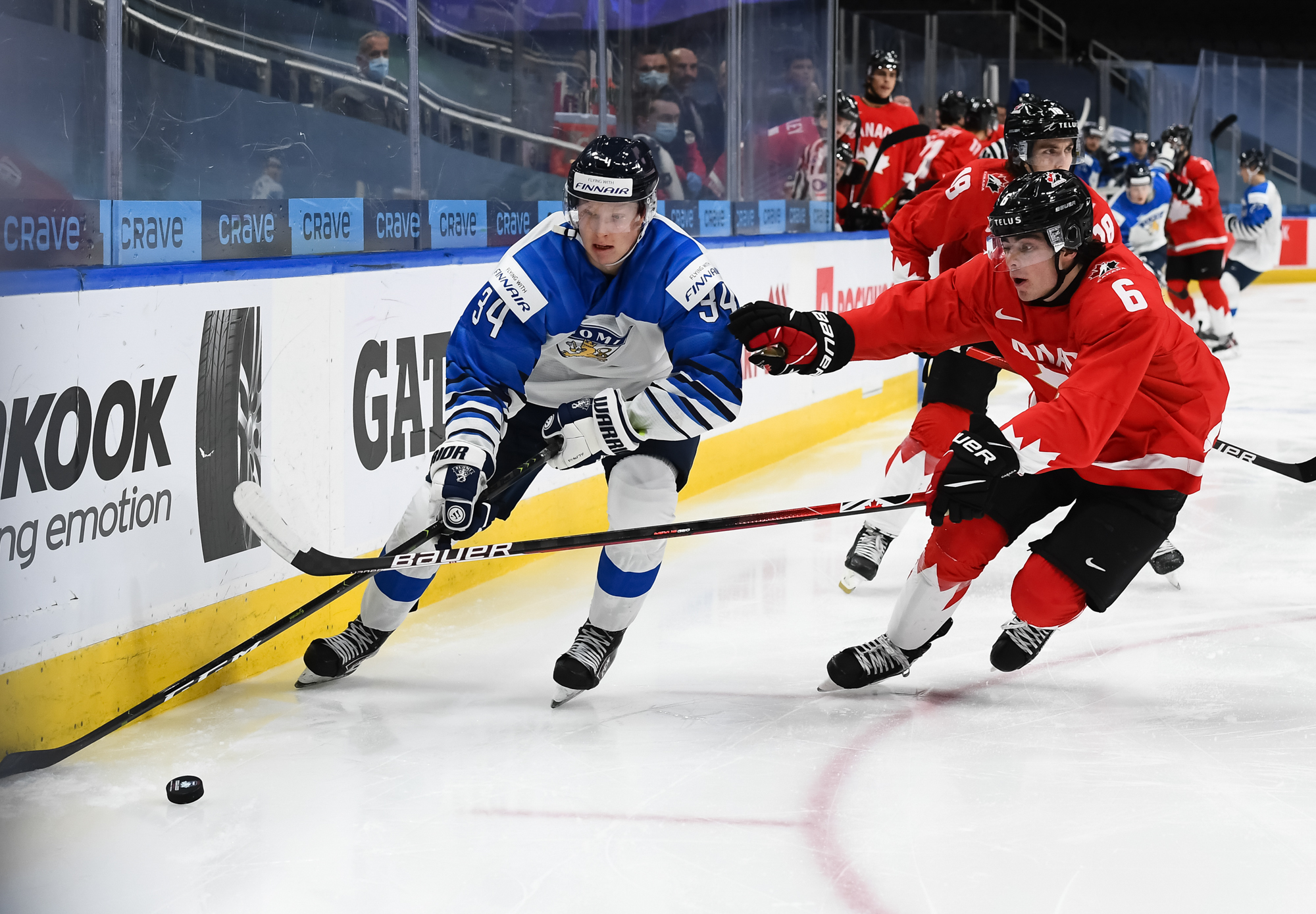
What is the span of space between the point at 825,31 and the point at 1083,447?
4174mm

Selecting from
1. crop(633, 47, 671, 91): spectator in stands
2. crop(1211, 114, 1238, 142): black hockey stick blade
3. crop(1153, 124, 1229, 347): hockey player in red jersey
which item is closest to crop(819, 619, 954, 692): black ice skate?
crop(633, 47, 671, 91): spectator in stands

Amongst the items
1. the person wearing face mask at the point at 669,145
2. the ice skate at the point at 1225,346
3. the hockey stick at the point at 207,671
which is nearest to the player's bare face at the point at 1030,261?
the hockey stick at the point at 207,671

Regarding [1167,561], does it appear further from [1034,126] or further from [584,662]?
[584,662]

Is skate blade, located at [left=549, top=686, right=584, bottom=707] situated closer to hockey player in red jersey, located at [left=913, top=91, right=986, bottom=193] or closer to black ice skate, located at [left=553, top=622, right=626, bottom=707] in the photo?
black ice skate, located at [left=553, top=622, right=626, bottom=707]

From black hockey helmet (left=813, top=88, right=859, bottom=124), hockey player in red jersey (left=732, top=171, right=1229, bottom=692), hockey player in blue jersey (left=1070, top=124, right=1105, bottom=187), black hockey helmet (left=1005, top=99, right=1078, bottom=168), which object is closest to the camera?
hockey player in red jersey (left=732, top=171, right=1229, bottom=692)

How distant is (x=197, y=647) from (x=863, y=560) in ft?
5.54

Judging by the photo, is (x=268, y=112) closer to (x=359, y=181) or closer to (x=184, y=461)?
(x=359, y=181)

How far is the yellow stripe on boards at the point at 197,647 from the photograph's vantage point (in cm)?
230

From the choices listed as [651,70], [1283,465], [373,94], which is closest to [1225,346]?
[651,70]

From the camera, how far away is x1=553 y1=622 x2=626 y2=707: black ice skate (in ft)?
8.49

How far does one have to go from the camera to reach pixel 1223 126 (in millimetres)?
12375

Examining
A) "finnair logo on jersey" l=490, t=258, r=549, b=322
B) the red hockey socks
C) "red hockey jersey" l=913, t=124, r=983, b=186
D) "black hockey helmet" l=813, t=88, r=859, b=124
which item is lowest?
the red hockey socks

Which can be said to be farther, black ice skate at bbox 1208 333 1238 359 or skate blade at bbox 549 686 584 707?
black ice skate at bbox 1208 333 1238 359

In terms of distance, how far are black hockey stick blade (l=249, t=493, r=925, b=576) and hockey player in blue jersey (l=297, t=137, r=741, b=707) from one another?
6 cm
